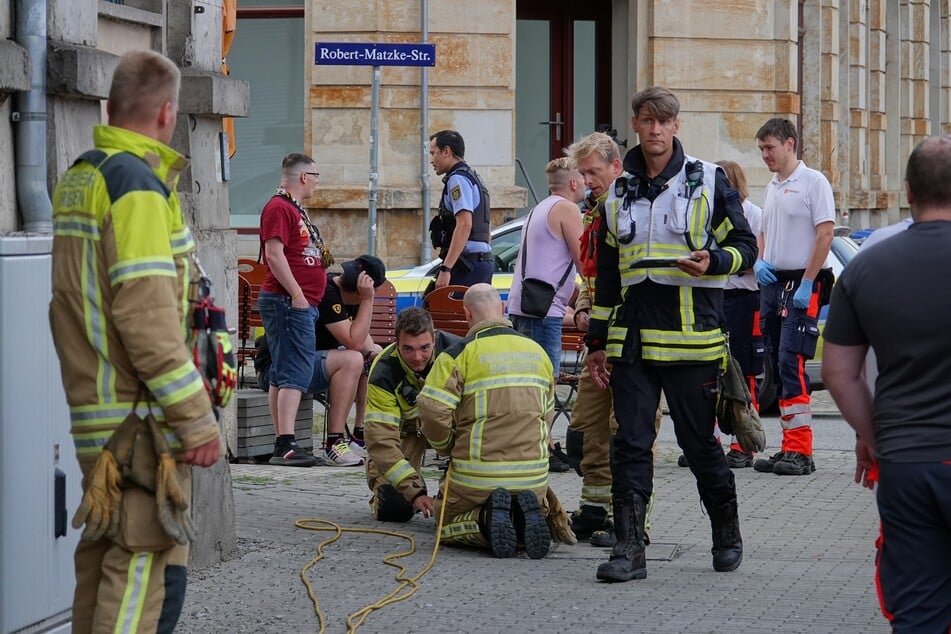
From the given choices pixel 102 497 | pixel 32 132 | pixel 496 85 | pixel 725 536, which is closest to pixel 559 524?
pixel 725 536

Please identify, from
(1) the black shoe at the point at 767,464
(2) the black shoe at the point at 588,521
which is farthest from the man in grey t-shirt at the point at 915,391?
(1) the black shoe at the point at 767,464

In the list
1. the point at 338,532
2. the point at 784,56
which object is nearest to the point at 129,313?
the point at 338,532

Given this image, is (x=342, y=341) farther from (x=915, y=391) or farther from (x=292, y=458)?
(x=915, y=391)

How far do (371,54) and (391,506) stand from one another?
705 centimetres

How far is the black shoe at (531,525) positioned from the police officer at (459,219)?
14.4 ft

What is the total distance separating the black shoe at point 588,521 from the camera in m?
8.02

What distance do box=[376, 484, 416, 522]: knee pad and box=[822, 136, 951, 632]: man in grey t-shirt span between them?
156 inches

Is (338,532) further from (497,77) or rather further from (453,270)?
(497,77)

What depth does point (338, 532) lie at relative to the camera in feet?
26.2

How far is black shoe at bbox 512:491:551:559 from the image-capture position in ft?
24.4

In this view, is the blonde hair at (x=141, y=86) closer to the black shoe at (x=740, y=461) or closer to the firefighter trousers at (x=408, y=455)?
the firefighter trousers at (x=408, y=455)

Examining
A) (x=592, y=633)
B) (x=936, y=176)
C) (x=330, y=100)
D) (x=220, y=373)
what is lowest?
(x=592, y=633)

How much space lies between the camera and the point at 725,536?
7199 mm

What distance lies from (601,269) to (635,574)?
1299 mm
